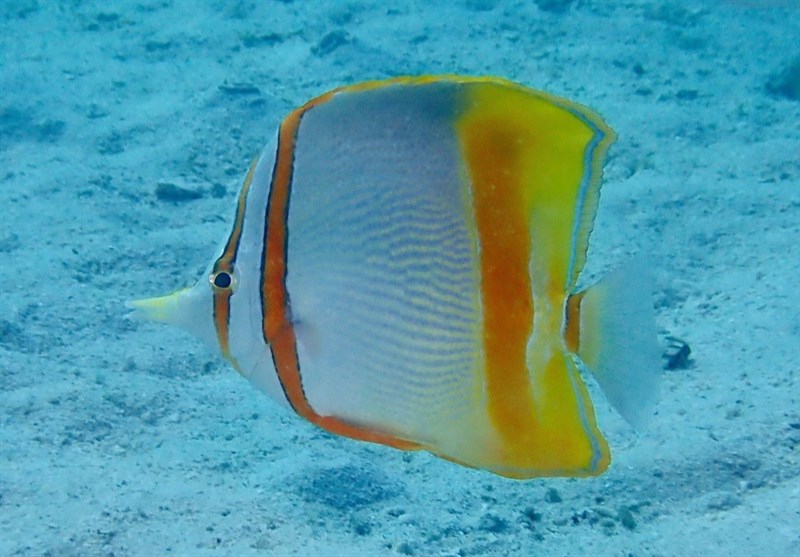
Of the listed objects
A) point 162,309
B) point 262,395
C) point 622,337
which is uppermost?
point 622,337

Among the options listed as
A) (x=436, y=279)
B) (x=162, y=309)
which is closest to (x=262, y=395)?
(x=162, y=309)

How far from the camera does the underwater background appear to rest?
2469 mm

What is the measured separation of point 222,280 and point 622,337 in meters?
0.60

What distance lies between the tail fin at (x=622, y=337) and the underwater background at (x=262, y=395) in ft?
0.26

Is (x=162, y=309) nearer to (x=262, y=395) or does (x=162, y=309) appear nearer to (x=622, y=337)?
(x=622, y=337)

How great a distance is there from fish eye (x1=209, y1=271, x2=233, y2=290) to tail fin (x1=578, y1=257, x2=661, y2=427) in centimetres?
53

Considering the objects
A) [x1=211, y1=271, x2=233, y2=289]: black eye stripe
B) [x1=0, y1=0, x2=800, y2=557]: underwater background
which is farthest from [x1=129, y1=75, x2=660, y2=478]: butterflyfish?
[x1=0, y1=0, x2=800, y2=557]: underwater background

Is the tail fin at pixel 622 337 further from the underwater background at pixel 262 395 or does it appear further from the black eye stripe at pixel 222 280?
the black eye stripe at pixel 222 280

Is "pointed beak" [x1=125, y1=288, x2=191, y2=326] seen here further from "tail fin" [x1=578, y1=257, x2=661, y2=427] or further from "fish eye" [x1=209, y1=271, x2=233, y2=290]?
"tail fin" [x1=578, y1=257, x2=661, y2=427]

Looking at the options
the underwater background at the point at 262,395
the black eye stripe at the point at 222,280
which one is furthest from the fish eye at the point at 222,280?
the underwater background at the point at 262,395

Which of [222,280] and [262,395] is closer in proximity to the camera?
[222,280]

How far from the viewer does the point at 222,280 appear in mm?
1145

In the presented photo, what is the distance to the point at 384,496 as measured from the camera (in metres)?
2.68

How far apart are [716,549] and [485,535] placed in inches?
27.7
